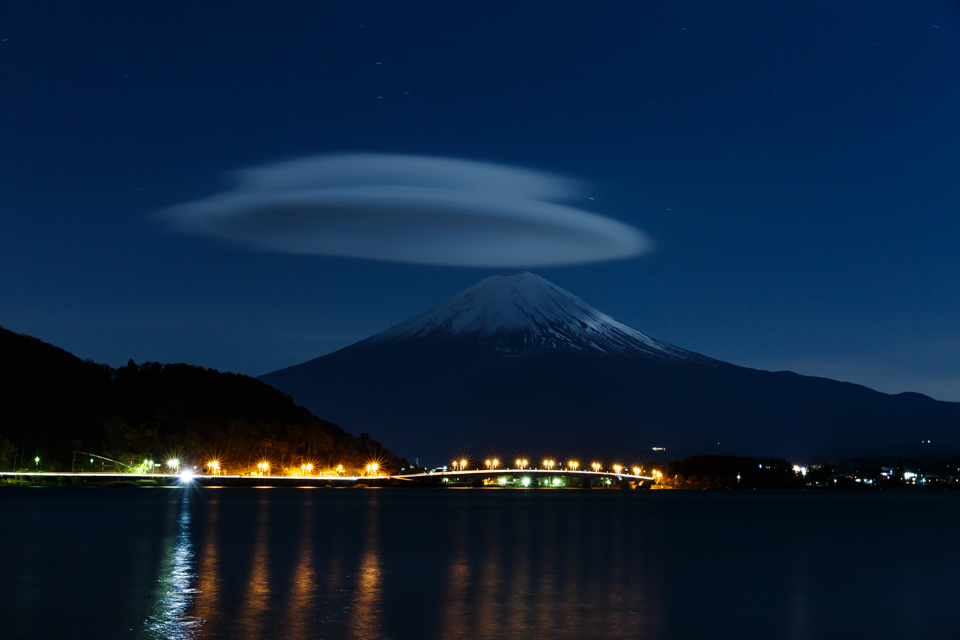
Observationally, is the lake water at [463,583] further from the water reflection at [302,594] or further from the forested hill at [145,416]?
the forested hill at [145,416]

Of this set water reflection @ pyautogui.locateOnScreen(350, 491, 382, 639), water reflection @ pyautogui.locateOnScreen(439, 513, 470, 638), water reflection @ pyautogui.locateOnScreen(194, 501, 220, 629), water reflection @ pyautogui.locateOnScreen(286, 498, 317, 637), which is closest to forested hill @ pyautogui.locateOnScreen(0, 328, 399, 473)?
water reflection @ pyautogui.locateOnScreen(194, 501, 220, 629)

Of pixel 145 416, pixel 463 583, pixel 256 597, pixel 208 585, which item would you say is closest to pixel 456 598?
pixel 463 583

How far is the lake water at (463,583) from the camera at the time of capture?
70.8ft

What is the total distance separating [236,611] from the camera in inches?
900

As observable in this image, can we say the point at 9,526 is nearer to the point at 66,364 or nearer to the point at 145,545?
the point at 145,545

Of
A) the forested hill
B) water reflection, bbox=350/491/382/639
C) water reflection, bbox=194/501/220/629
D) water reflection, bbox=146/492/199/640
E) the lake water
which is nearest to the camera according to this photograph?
water reflection, bbox=146/492/199/640

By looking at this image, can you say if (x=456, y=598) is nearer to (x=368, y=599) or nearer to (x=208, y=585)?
(x=368, y=599)

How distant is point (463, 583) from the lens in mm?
29547

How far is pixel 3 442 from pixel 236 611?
125600 millimetres

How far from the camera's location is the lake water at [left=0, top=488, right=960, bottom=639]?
2159cm

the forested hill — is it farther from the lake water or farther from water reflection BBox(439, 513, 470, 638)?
water reflection BBox(439, 513, 470, 638)

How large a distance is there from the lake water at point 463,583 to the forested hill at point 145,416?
93558mm

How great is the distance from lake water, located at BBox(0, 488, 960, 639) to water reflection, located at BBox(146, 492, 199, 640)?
0.07 metres

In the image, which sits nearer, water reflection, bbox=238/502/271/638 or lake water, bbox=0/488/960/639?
water reflection, bbox=238/502/271/638
